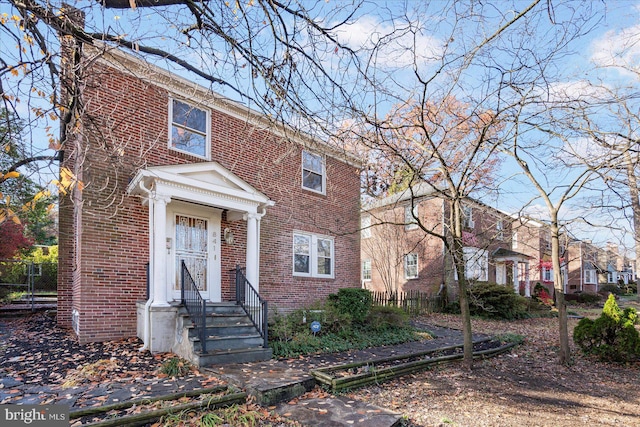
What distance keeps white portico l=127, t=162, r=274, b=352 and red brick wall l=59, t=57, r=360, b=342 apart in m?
0.46

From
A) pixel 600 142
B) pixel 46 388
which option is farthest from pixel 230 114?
pixel 600 142

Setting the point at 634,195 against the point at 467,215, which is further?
the point at 467,215

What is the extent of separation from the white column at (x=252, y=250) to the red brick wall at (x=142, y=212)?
2.86 ft

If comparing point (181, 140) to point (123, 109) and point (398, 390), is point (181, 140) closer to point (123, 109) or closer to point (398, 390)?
point (123, 109)

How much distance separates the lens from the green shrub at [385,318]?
35.4ft

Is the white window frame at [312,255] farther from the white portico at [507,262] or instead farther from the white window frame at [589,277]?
the white window frame at [589,277]

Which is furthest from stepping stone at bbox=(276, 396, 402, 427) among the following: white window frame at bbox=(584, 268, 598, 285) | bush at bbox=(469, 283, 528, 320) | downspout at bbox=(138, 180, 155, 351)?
white window frame at bbox=(584, 268, 598, 285)

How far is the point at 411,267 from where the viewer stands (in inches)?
813

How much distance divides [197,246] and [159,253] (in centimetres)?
181

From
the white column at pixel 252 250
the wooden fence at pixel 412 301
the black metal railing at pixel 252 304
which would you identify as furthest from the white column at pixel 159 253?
the wooden fence at pixel 412 301

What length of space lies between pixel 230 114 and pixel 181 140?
1786mm

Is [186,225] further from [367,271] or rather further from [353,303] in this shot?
[367,271]

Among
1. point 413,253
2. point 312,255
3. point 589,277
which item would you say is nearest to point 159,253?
point 312,255

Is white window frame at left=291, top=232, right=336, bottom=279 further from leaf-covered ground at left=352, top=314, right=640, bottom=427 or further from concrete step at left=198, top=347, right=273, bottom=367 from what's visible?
leaf-covered ground at left=352, top=314, right=640, bottom=427
